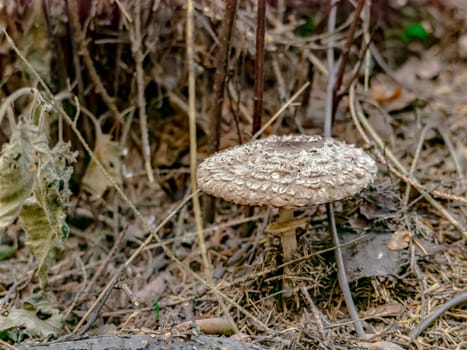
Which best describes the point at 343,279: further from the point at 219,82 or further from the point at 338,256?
the point at 219,82

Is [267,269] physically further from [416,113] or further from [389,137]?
[416,113]

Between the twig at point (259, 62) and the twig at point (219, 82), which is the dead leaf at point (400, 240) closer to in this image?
the twig at point (259, 62)

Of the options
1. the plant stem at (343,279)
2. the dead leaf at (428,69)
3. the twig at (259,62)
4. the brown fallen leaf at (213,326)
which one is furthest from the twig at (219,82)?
the dead leaf at (428,69)

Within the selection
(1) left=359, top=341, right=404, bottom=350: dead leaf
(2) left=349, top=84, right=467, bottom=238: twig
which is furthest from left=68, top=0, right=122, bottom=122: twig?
(1) left=359, top=341, right=404, bottom=350: dead leaf

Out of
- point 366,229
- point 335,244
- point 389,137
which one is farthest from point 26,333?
point 389,137

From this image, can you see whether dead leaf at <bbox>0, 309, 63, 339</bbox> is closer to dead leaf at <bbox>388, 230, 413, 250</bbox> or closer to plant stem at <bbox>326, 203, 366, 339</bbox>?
plant stem at <bbox>326, 203, 366, 339</bbox>

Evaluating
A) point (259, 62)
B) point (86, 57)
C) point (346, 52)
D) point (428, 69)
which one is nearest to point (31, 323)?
point (86, 57)
